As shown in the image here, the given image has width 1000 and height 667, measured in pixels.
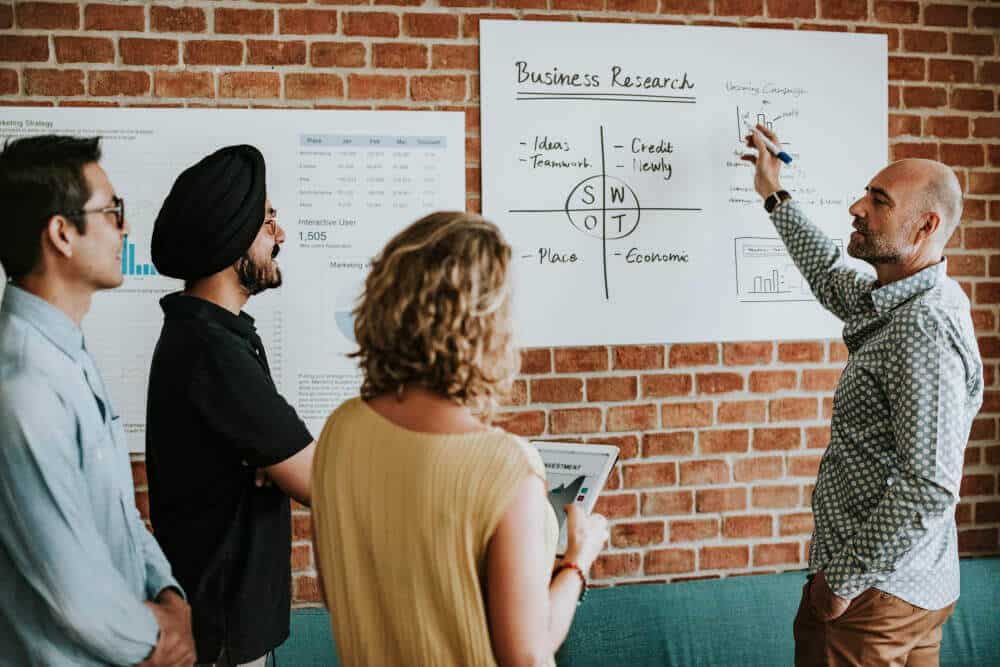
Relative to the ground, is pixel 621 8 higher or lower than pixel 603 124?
higher

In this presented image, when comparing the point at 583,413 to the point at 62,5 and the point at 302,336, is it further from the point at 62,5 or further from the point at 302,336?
the point at 62,5

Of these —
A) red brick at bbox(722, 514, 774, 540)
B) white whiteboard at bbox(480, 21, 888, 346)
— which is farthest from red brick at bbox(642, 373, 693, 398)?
red brick at bbox(722, 514, 774, 540)

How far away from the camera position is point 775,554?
2.55m

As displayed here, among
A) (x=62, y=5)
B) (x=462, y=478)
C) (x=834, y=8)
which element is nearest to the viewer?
(x=462, y=478)

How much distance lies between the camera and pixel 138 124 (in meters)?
2.21

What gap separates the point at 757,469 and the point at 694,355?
1.38ft

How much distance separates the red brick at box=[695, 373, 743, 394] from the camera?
8.14 feet

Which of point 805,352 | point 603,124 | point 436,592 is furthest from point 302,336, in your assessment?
point 805,352

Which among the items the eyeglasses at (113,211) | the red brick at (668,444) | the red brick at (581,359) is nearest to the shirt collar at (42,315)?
the eyeglasses at (113,211)

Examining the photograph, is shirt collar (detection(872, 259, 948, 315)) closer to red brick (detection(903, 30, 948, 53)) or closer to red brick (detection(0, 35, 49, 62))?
red brick (detection(903, 30, 948, 53))

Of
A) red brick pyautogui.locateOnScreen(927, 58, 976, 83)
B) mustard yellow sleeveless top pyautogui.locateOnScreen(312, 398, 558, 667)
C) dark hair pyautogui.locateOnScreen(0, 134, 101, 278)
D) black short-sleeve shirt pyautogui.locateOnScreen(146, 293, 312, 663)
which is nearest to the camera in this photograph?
mustard yellow sleeveless top pyautogui.locateOnScreen(312, 398, 558, 667)

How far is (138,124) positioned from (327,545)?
151 centimetres

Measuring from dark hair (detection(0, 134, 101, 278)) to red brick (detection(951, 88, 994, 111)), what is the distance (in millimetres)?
2533

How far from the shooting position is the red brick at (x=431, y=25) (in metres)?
2.30
